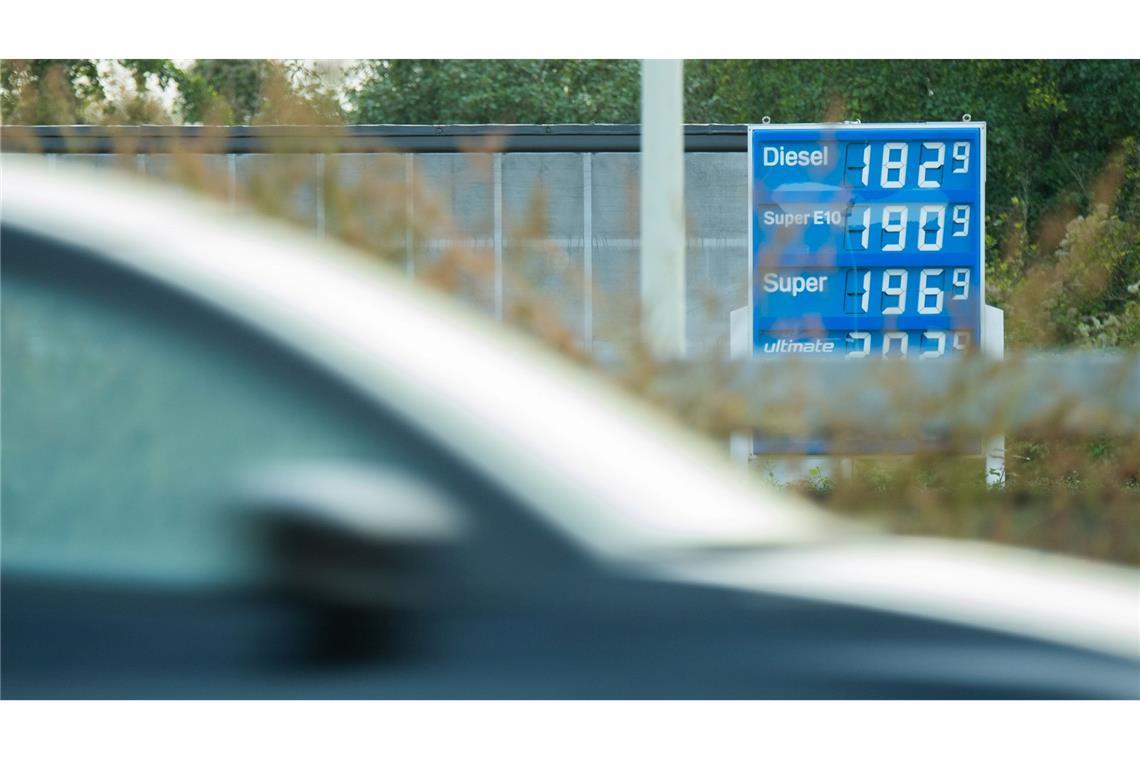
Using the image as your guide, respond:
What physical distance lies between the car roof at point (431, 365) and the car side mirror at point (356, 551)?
0.38 ft

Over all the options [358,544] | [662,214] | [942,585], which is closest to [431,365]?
[358,544]

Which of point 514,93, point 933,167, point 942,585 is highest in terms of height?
point 514,93

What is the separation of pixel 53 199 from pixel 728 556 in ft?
3.59

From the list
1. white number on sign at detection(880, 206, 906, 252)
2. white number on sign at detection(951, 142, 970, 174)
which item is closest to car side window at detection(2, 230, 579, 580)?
white number on sign at detection(880, 206, 906, 252)

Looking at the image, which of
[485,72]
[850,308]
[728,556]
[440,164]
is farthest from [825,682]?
[485,72]

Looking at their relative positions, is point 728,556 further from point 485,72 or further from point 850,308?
point 485,72

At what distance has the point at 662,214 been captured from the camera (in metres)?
5.74

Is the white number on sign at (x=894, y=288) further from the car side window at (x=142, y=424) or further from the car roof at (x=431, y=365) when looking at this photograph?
the car side window at (x=142, y=424)

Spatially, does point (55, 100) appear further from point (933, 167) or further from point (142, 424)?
point (933, 167)

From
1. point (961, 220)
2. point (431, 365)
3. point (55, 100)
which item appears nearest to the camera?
point (431, 365)

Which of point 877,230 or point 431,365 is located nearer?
point 431,365

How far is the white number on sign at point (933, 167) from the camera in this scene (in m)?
10.8

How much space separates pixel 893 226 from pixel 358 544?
973cm

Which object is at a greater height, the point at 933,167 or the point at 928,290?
the point at 933,167
